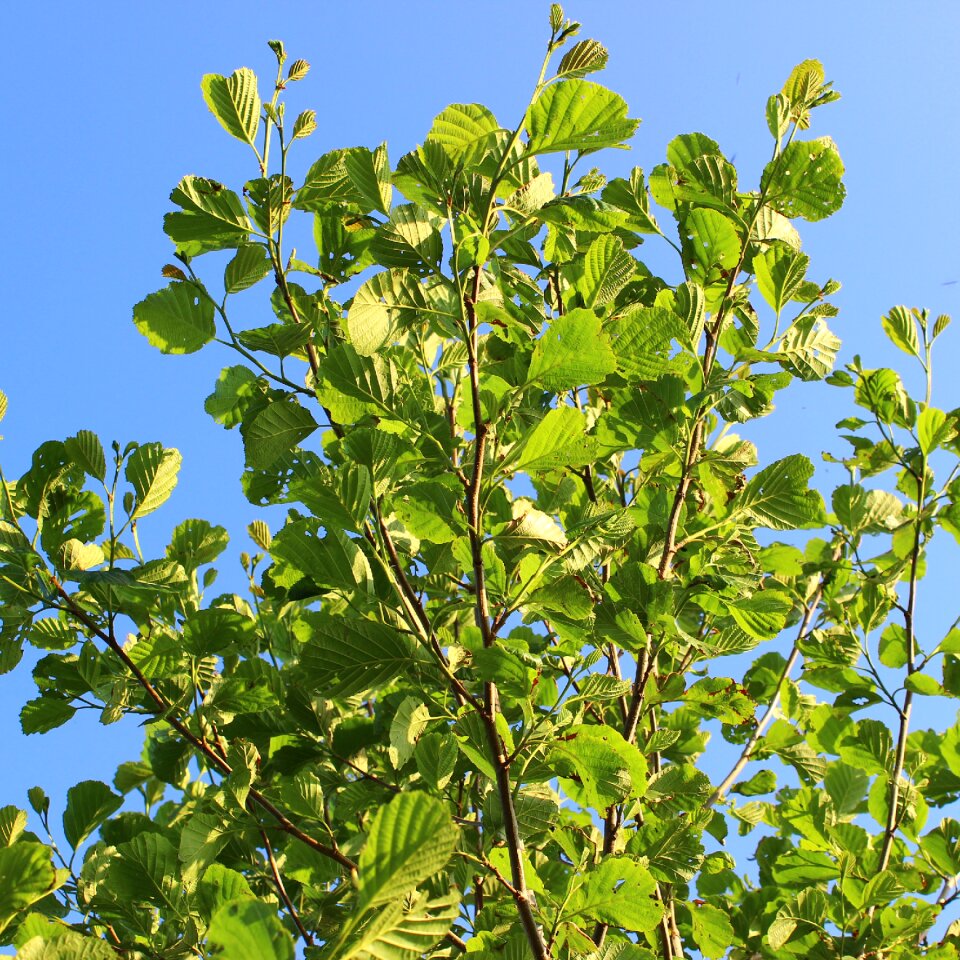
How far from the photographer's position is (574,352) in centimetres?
162

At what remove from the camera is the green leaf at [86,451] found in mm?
2119

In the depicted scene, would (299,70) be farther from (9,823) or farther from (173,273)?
(9,823)

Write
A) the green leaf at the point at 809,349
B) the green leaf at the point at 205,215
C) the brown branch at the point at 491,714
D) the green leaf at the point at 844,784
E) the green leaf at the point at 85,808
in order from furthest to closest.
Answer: the green leaf at the point at 844,784 → the green leaf at the point at 85,808 → the green leaf at the point at 809,349 → the green leaf at the point at 205,215 → the brown branch at the point at 491,714

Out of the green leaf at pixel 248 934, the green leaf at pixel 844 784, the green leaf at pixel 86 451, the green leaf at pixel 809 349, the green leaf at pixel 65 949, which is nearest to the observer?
the green leaf at pixel 248 934

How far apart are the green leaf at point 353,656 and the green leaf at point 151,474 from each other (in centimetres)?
74

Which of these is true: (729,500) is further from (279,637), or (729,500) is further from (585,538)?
(279,637)

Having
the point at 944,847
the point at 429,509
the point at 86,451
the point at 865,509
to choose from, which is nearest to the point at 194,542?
the point at 86,451

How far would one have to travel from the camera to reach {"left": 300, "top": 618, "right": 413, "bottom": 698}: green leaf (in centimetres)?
166

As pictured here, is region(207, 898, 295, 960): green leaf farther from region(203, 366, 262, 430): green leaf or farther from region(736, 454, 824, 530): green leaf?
region(736, 454, 824, 530): green leaf

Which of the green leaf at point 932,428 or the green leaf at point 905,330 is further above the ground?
the green leaf at point 905,330

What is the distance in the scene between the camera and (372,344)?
1.82 m

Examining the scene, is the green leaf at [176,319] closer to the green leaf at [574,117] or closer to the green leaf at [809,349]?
the green leaf at [574,117]

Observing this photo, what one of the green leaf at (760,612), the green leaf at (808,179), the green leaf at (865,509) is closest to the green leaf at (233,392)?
the green leaf at (760,612)

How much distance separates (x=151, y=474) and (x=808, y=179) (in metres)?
1.71
